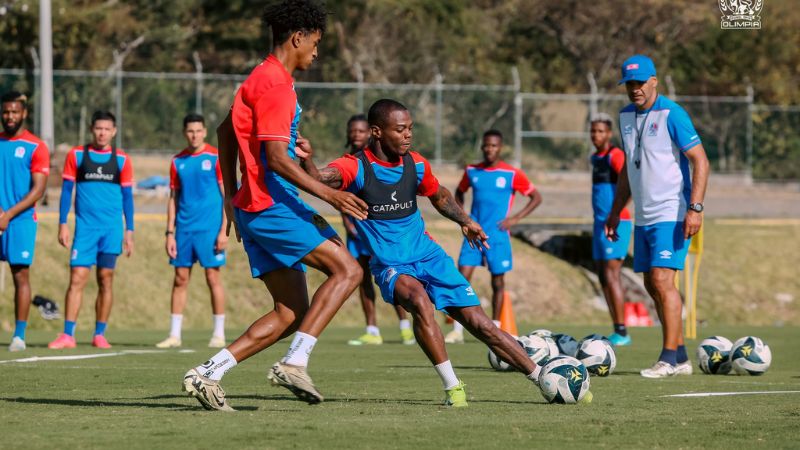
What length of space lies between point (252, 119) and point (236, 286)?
1276cm

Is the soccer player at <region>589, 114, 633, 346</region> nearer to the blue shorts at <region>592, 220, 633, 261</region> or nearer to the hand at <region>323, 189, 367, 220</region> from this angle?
the blue shorts at <region>592, 220, 633, 261</region>

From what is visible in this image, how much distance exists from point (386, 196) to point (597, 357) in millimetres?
3042

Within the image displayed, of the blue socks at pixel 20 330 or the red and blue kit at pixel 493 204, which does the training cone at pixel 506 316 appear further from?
the blue socks at pixel 20 330

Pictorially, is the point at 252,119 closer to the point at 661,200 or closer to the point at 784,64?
the point at 661,200

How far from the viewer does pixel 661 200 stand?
36.6 feet

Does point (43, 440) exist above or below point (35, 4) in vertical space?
below

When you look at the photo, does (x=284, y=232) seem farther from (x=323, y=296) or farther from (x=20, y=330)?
(x=20, y=330)

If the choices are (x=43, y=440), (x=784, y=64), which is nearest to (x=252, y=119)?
(x=43, y=440)

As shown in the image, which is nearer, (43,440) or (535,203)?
(43,440)

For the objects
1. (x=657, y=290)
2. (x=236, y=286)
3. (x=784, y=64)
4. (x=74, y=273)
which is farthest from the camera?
(x=784, y=64)

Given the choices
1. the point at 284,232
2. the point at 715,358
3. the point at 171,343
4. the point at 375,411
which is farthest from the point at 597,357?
the point at 171,343

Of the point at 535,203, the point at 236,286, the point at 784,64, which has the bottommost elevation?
the point at 236,286

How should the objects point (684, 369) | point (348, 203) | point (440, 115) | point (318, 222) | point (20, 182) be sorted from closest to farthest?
1. point (348, 203)
2. point (318, 222)
3. point (684, 369)
4. point (20, 182)
5. point (440, 115)

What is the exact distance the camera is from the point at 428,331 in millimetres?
8336
